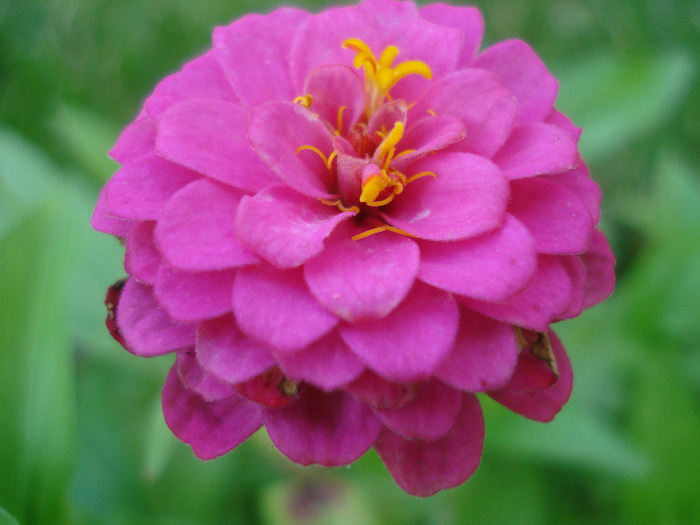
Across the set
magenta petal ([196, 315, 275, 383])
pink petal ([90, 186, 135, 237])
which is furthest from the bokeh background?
magenta petal ([196, 315, 275, 383])

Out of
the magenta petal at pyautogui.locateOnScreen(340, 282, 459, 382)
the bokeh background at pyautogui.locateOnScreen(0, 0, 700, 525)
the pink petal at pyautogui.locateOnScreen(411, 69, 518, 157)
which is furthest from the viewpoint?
the bokeh background at pyautogui.locateOnScreen(0, 0, 700, 525)

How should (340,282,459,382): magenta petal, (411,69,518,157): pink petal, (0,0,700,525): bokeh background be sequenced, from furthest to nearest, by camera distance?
(0,0,700,525): bokeh background
(411,69,518,157): pink petal
(340,282,459,382): magenta petal

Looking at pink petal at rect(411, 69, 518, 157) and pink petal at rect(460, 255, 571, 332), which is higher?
pink petal at rect(411, 69, 518, 157)

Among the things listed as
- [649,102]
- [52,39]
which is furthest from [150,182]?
[52,39]

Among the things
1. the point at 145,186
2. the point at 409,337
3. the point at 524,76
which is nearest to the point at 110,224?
the point at 145,186

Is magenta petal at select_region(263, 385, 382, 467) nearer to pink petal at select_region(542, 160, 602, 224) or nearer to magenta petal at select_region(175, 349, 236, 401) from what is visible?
magenta petal at select_region(175, 349, 236, 401)

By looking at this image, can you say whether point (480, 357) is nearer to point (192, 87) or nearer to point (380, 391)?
point (380, 391)

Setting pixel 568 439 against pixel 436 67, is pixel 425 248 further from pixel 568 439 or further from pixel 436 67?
pixel 568 439
